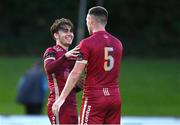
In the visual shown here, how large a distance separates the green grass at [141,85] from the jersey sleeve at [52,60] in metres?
12.7

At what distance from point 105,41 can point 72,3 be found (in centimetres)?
Result: 2797

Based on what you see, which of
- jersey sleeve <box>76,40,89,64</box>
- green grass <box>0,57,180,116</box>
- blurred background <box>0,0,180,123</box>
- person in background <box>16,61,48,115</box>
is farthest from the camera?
blurred background <box>0,0,180,123</box>

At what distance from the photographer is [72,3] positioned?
38.1 meters

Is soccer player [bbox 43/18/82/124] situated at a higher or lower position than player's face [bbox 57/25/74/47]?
lower

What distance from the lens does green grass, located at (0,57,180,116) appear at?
87.7 ft

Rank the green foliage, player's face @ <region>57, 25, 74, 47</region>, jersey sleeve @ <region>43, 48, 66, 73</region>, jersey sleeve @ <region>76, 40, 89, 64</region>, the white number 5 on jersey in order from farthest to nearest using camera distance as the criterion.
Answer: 1. the green foliage
2. player's face @ <region>57, 25, 74, 47</region>
3. jersey sleeve @ <region>43, 48, 66, 73</region>
4. the white number 5 on jersey
5. jersey sleeve @ <region>76, 40, 89, 64</region>

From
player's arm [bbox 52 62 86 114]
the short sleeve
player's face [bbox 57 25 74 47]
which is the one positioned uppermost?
player's face [bbox 57 25 74 47]

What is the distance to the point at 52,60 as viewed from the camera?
1060 centimetres

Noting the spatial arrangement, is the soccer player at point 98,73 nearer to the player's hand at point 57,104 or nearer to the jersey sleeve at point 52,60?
the player's hand at point 57,104

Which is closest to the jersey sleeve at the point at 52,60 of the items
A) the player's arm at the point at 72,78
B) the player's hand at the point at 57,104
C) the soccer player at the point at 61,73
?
the soccer player at the point at 61,73

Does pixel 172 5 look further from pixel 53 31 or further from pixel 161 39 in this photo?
pixel 53 31

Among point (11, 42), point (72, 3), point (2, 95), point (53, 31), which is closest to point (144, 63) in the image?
point (72, 3)

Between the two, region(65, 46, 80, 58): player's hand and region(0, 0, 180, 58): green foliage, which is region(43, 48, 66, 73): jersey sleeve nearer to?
region(65, 46, 80, 58): player's hand

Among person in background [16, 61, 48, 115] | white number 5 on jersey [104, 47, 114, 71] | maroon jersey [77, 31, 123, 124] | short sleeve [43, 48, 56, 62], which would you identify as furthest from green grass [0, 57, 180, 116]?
white number 5 on jersey [104, 47, 114, 71]
